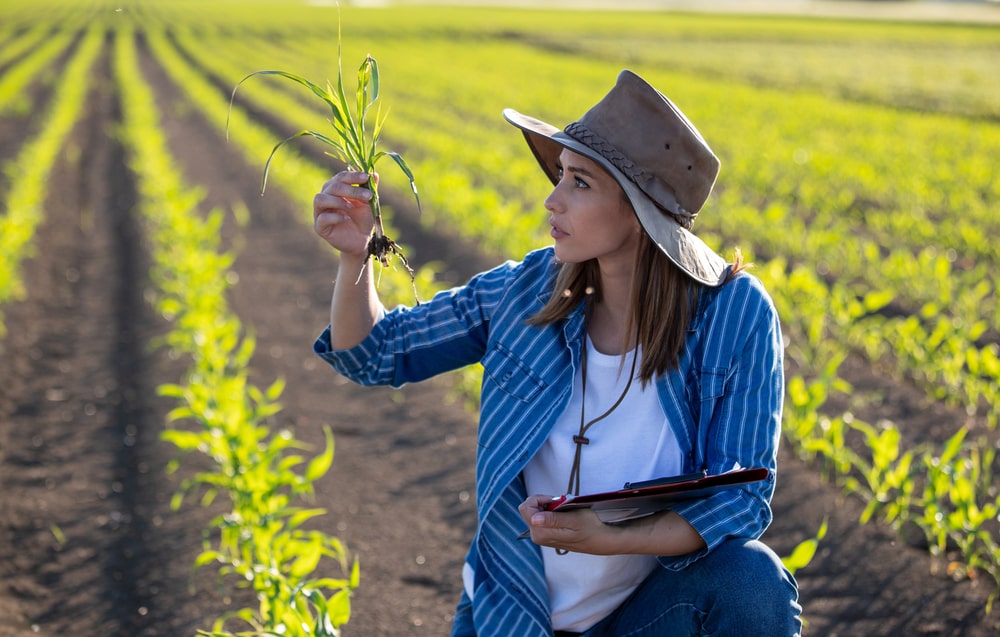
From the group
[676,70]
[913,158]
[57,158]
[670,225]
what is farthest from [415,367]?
[676,70]

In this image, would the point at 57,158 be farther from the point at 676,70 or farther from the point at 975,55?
the point at 975,55

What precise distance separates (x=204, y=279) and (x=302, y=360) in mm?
632

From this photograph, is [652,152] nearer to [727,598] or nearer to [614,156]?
[614,156]

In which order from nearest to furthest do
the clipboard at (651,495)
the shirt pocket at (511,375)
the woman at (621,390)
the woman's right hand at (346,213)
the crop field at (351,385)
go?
the clipboard at (651,495) < the woman at (621,390) < the woman's right hand at (346,213) < the shirt pocket at (511,375) < the crop field at (351,385)

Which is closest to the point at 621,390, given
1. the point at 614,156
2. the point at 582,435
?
the point at 582,435

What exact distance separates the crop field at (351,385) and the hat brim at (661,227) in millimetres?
810

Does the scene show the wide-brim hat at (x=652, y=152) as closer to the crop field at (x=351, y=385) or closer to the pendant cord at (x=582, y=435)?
the pendant cord at (x=582, y=435)

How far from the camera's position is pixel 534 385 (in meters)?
2.00

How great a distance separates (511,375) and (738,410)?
1.49 ft

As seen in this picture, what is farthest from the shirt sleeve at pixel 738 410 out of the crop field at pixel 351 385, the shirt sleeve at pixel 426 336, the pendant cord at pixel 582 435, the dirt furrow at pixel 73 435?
the dirt furrow at pixel 73 435

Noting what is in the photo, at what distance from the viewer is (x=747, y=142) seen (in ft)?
40.5

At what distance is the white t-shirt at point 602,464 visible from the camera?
6.27ft

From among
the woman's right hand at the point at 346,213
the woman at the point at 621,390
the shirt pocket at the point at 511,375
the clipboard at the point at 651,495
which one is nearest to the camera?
the clipboard at the point at 651,495

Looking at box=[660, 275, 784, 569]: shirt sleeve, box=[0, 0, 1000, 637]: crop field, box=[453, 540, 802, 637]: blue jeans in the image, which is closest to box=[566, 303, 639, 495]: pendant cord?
box=[660, 275, 784, 569]: shirt sleeve
